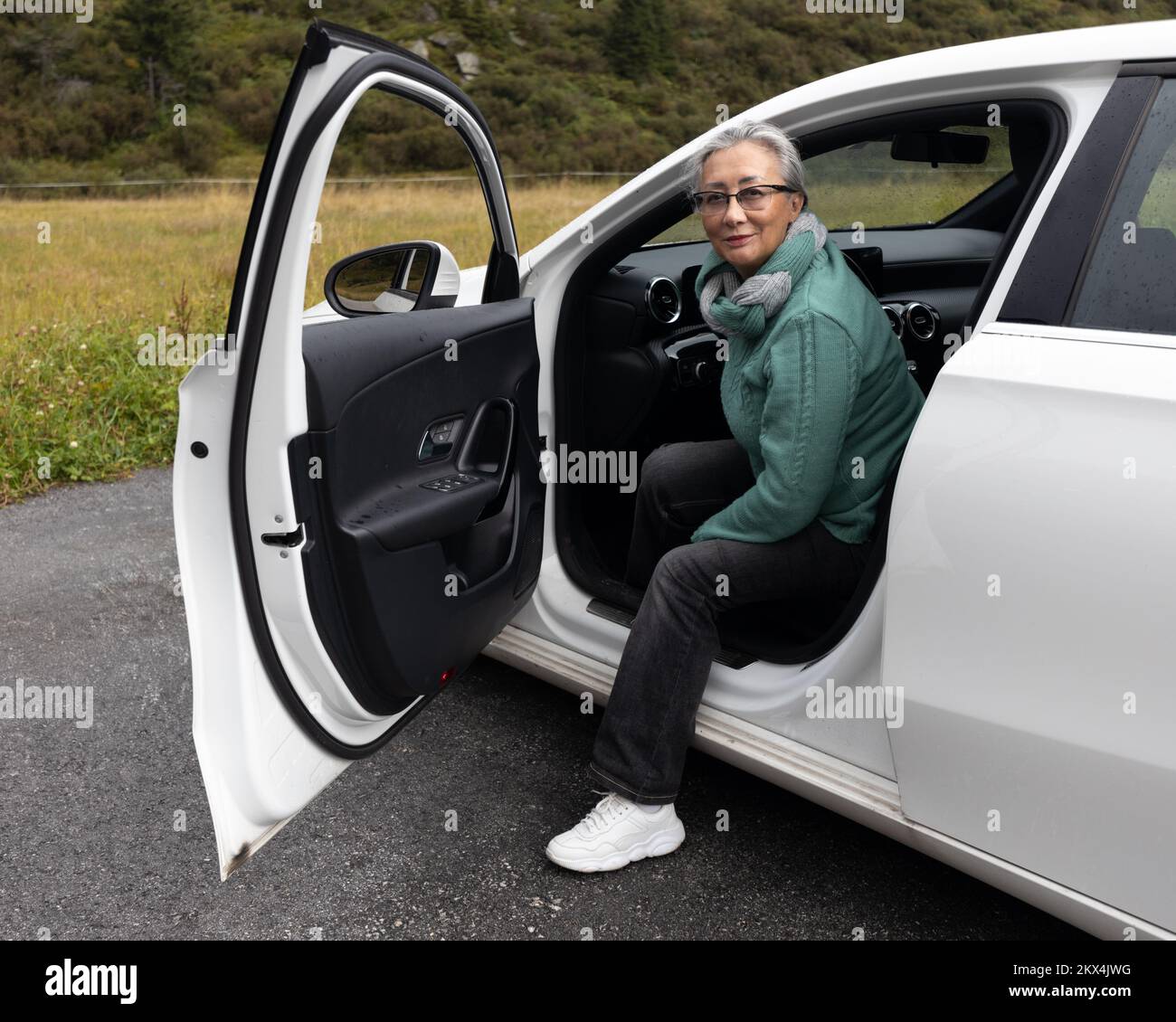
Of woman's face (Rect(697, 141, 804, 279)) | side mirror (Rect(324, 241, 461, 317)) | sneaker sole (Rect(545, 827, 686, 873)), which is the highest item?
woman's face (Rect(697, 141, 804, 279))

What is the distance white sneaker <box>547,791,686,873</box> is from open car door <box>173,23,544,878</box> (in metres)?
0.42

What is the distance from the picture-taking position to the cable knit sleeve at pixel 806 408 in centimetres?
206

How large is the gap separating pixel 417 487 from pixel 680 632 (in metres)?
0.59

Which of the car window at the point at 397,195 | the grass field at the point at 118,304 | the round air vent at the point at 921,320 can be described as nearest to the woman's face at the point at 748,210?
the car window at the point at 397,195

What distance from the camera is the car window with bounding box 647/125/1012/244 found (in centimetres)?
250

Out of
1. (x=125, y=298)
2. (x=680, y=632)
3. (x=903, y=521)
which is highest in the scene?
(x=903, y=521)

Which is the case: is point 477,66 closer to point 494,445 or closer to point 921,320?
point 921,320

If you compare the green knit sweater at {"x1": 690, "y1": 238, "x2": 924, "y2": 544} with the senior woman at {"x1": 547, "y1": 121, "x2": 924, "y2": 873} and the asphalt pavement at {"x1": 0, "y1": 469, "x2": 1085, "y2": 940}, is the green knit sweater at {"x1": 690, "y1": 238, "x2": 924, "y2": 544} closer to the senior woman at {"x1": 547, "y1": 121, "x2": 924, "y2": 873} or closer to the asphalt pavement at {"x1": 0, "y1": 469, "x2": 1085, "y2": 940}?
the senior woman at {"x1": 547, "y1": 121, "x2": 924, "y2": 873}

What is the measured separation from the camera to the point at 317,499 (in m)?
1.86

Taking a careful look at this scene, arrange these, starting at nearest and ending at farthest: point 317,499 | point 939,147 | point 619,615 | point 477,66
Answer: point 317,499 → point 939,147 → point 619,615 → point 477,66

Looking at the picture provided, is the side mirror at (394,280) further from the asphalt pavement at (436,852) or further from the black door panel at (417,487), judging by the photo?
the asphalt pavement at (436,852)

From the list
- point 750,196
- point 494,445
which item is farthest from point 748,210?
point 494,445

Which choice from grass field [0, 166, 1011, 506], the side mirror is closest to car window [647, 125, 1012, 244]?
grass field [0, 166, 1011, 506]

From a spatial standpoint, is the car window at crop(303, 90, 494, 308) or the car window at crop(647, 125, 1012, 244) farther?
the car window at crop(303, 90, 494, 308)
